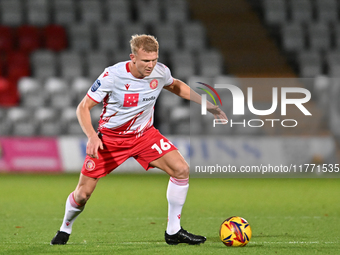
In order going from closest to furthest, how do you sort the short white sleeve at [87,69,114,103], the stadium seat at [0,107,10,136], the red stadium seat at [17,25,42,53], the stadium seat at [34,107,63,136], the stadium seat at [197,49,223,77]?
the short white sleeve at [87,69,114,103]
the stadium seat at [0,107,10,136]
the stadium seat at [34,107,63,136]
the stadium seat at [197,49,223,77]
the red stadium seat at [17,25,42,53]

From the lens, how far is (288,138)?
13406 mm

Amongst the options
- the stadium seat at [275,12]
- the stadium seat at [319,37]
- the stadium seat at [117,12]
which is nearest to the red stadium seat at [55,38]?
the stadium seat at [117,12]

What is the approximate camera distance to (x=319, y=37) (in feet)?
57.7

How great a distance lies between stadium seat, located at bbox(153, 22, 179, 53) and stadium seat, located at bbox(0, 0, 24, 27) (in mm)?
4437

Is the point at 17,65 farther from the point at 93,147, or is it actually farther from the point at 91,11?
the point at 93,147

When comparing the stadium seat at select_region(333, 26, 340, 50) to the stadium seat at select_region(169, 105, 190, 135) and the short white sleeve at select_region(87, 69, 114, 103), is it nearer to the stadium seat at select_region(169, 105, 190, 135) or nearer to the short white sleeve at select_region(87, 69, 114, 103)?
the stadium seat at select_region(169, 105, 190, 135)

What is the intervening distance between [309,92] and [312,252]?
34.5ft

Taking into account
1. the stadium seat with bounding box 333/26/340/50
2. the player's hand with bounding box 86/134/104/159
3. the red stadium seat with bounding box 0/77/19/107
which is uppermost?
the stadium seat with bounding box 333/26/340/50

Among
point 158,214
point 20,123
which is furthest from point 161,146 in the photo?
point 20,123

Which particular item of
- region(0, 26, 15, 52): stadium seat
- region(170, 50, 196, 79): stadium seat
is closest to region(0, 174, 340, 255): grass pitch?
region(170, 50, 196, 79): stadium seat

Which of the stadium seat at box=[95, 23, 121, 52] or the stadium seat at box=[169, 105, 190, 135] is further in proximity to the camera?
the stadium seat at box=[95, 23, 121, 52]

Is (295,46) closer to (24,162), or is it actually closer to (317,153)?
(317,153)

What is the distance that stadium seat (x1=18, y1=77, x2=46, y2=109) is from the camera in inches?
606

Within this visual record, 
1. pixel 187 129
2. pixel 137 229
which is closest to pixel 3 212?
pixel 137 229
